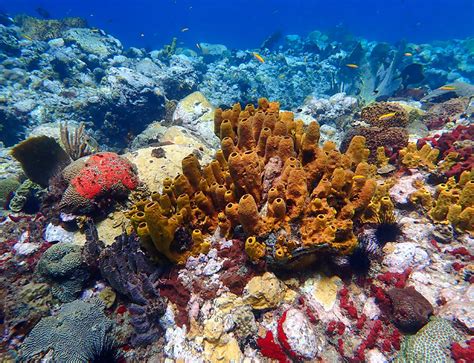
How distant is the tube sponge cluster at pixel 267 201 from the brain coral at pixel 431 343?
1.12 meters

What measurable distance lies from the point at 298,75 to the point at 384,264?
21008 millimetres

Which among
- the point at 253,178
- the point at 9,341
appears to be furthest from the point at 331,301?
the point at 9,341

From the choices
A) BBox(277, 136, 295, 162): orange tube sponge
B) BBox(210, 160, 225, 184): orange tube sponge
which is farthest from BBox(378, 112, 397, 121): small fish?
BBox(210, 160, 225, 184): orange tube sponge

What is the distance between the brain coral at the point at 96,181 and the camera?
450 cm

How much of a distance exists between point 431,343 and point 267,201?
7.50 feet

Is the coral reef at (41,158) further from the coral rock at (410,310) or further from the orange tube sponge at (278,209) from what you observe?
the coral rock at (410,310)

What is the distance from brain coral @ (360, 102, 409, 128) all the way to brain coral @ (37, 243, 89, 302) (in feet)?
24.2

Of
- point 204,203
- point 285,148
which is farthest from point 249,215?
point 285,148

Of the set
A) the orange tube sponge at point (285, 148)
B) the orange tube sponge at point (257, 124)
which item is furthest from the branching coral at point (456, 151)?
the orange tube sponge at point (257, 124)

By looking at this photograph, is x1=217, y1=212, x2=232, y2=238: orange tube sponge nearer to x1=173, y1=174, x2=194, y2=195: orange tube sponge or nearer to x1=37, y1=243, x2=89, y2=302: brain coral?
x1=173, y1=174, x2=194, y2=195: orange tube sponge

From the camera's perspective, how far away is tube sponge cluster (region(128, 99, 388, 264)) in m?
3.01

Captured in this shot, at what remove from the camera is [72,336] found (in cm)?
304

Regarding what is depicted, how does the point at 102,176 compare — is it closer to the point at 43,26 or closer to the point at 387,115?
the point at 387,115

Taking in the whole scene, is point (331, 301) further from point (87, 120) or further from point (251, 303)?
point (87, 120)
